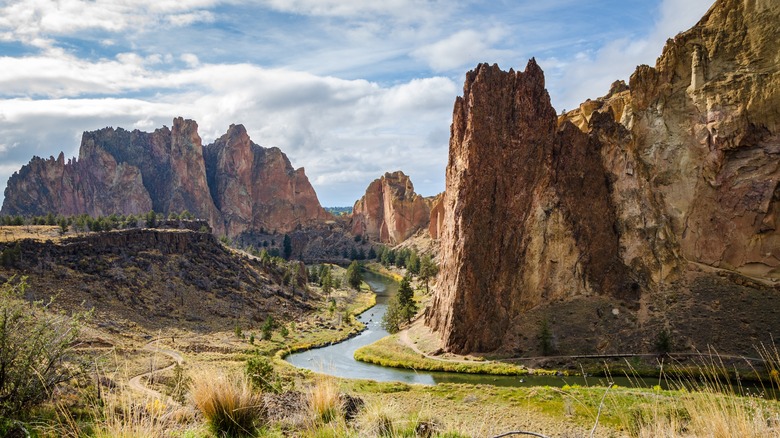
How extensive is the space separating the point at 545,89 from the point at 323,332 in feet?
172

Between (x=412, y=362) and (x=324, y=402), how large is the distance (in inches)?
2255

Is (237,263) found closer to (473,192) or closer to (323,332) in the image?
(323,332)

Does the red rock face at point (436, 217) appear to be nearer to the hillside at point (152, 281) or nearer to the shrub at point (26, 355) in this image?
the hillside at point (152, 281)

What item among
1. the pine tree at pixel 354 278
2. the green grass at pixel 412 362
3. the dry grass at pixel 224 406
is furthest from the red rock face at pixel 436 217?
the dry grass at pixel 224 406

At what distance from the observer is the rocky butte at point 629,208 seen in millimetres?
67000

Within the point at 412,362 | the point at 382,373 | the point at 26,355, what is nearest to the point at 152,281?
the point at 382,373

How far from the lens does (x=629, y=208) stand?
75.5 m

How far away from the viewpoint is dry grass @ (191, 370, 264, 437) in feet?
29.2

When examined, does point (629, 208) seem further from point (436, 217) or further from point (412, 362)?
point (436, 217)

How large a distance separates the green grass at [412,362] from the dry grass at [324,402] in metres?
50.3

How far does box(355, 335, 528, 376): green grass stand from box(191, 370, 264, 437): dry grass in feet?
167

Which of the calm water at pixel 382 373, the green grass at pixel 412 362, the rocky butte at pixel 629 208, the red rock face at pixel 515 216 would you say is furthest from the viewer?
the red rock face at pixel 515 216

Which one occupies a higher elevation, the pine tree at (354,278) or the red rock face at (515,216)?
the red rock face at (515,216)

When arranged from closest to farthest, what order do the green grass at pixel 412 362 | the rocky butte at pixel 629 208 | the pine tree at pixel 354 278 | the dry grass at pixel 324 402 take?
1. the dry grass at pixel 324 402
2. the green grass at pixel 412 362
3. the rocky butte at pixel 629 208
4. the pine tree at pixel 354 278
